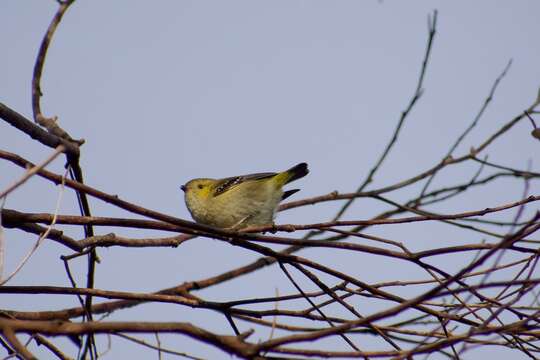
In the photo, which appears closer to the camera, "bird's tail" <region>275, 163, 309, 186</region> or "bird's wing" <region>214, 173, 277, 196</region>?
"bird's tail" <region>275, 163, 309, 186</region>

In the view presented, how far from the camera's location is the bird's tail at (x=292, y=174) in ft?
22.2

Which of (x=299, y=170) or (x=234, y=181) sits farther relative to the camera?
(x=234, y=181)

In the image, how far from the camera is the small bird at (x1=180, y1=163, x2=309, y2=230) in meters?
6.67

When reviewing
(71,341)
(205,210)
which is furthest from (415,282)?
(205,210)

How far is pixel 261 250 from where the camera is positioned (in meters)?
3.16

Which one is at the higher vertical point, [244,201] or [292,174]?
[292,174]

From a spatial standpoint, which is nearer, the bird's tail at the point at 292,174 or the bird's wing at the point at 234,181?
the bird's tail at the point at 292,174

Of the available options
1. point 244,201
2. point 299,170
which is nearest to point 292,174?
point 299,170

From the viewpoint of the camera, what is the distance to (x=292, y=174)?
22.5 ft

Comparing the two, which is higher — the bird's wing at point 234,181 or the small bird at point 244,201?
the bird's wing at point 234,181

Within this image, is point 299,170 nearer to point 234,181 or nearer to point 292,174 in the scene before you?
point 292,174

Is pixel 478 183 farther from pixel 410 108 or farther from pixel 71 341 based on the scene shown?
pixel 71 341

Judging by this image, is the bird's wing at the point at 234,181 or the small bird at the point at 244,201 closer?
the small bird at the point at 244,201

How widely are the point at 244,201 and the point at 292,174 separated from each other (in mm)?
573
